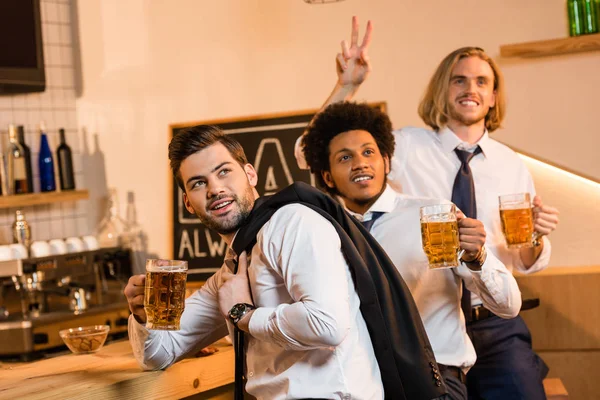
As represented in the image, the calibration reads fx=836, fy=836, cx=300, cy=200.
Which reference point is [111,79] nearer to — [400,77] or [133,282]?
[400,77]

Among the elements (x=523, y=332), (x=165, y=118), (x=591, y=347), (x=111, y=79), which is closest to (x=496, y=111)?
(x=523, y=332)

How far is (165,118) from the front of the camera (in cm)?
520

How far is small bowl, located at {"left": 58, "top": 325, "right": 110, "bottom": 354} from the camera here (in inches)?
109

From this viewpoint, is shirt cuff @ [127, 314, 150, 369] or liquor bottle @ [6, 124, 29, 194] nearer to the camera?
shirt cuff @ [127, 314, 150, 369]

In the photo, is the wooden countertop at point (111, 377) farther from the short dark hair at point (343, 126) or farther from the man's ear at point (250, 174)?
the short dark hair at point (343, 126)

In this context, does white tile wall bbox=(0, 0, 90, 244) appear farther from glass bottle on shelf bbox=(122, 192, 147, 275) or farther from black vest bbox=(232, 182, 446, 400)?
black vest bbox=(232, 182, 446, 400)

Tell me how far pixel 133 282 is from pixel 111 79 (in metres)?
3.30

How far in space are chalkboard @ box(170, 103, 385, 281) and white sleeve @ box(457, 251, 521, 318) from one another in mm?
2147

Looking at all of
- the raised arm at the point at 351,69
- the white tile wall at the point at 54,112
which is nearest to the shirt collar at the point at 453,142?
the raised arm at the point at 351,69

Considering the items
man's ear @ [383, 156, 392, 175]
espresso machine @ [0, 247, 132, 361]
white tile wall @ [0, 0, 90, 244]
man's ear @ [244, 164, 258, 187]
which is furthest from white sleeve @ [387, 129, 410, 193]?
white tile wall @ [0, 0, 90, 244]

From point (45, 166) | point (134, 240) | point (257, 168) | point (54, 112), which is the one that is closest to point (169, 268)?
point (257, 168)

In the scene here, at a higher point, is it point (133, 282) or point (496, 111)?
point (496, 111)

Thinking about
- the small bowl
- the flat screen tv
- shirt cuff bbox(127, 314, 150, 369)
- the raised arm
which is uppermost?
the flat screen tv

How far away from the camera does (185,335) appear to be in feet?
8.02
